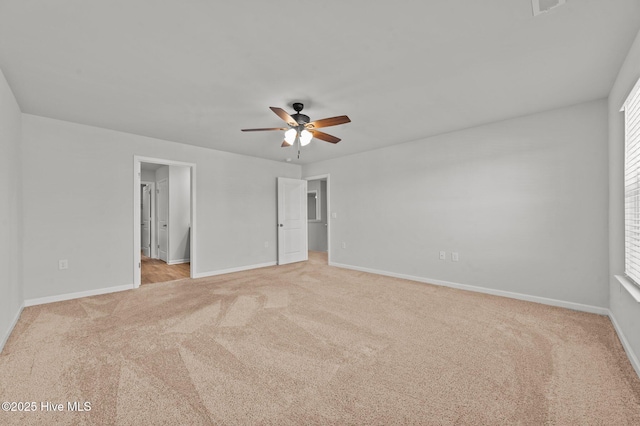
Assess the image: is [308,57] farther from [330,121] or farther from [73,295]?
[73,295]

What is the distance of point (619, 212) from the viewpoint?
8.48 ft

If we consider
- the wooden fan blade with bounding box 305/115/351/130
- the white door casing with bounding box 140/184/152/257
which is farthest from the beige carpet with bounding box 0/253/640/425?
the white door casing with bounding box 140/184/152/257

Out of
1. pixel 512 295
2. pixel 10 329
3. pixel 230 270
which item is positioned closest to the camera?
pixel 10 329

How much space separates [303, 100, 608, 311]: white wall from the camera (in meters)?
3.07

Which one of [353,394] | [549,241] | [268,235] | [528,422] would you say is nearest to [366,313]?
[353,394]

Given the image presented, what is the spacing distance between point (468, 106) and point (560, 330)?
2476 millimetres

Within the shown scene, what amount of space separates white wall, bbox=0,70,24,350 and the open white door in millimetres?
3838

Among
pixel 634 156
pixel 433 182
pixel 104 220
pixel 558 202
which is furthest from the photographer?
pixel 433 182

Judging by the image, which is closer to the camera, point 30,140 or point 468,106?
point 468,106

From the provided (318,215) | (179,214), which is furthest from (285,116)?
(318,215)

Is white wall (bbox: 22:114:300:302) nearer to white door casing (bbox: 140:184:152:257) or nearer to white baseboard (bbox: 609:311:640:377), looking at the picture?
white door casing (bbox: 140:184:152:257)

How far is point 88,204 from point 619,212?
6.16 meters

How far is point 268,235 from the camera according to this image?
5895mm

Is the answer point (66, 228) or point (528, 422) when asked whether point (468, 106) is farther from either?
point (66, 228)
